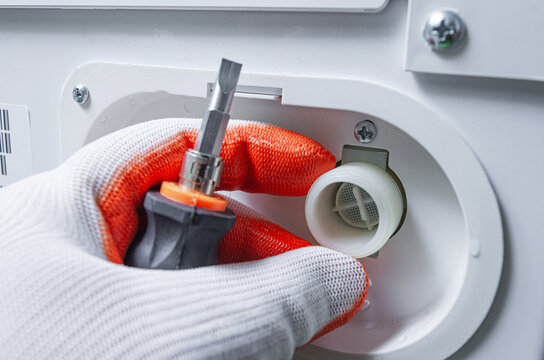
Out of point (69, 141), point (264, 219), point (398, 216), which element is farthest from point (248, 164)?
point (69, 141)

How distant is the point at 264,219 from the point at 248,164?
0.23 ft

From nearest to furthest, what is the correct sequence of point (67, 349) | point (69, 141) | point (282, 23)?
point (67, 349)
point (282, 23)
point (69, 141)

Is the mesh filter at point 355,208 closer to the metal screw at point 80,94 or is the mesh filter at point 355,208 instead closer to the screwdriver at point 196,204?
the screwdriver at point 196,204

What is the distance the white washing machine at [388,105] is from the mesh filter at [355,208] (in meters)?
0.02

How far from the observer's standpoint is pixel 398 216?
0.51 meters

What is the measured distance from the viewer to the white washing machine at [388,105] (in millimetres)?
419

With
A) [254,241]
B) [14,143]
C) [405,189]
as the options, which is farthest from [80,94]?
[405,189]

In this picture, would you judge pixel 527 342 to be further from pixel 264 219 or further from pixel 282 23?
pixel 282 23

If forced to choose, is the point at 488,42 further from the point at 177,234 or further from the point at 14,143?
the point at 14,143

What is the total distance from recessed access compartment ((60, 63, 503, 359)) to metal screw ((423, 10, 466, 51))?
0.06 m

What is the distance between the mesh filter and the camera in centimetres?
55

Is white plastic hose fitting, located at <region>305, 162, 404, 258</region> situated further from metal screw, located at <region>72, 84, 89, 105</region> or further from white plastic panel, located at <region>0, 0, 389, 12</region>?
metal screw, located at <region>72, 84, 89, 105</region>

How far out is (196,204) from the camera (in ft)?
1.29

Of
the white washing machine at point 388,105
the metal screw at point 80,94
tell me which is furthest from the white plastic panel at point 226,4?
the metal screw at point 80,94
